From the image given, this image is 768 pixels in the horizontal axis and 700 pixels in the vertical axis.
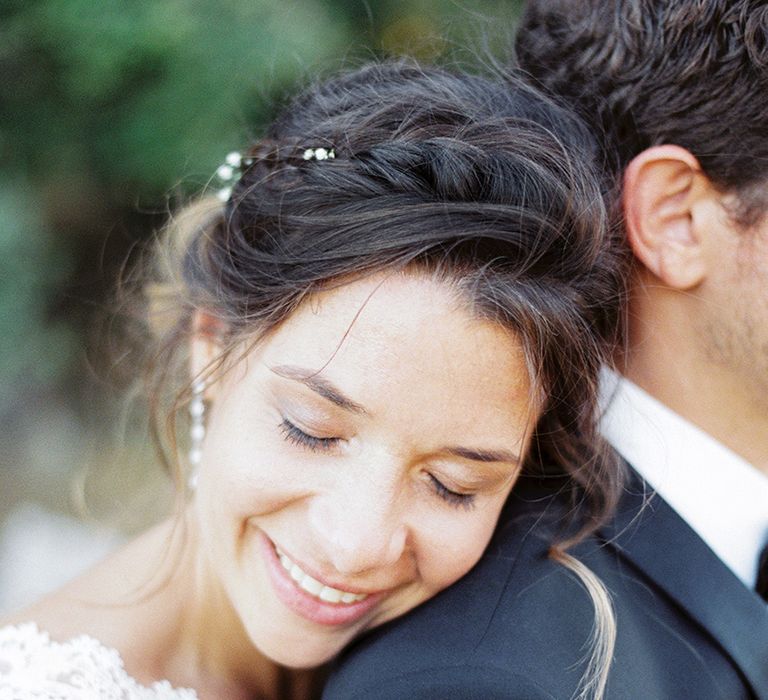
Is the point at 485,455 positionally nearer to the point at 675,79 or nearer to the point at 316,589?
the point at 316,589

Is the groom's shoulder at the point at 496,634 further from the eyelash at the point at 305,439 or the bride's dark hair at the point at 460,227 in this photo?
the eyelash at the point at 305,439

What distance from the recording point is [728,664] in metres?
2.22

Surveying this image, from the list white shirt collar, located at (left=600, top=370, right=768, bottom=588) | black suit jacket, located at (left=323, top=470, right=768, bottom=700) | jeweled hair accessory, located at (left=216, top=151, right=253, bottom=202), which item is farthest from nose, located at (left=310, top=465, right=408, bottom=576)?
jeweled hair accessory, located at (left=216, top=151, right=253, bottom=202)

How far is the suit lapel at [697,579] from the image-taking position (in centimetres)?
222

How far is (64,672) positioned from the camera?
2.22 m

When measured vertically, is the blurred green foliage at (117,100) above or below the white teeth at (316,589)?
above

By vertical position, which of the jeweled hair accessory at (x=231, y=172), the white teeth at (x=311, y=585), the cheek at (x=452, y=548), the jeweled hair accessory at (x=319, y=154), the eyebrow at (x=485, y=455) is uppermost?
the jeweled hair accessory at (x=319, y=154)

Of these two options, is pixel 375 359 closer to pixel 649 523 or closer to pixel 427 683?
pixel 427 683

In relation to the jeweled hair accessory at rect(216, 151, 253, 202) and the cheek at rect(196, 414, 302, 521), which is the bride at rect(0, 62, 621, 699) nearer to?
the cheek at rect(196, 414, 302, 521)

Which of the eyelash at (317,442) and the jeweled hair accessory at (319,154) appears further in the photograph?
the jeweled hair accessory at (319,154)

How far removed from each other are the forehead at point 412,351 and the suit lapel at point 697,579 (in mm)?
461

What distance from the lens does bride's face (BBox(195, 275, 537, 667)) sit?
6.55 feet

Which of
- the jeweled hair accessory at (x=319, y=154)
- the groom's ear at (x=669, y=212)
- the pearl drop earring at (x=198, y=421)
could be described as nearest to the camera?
the jeweled hair accessory at (x=319, y=154)

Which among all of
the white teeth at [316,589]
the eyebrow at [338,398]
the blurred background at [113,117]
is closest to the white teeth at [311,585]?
the white teeth at [316,589]
